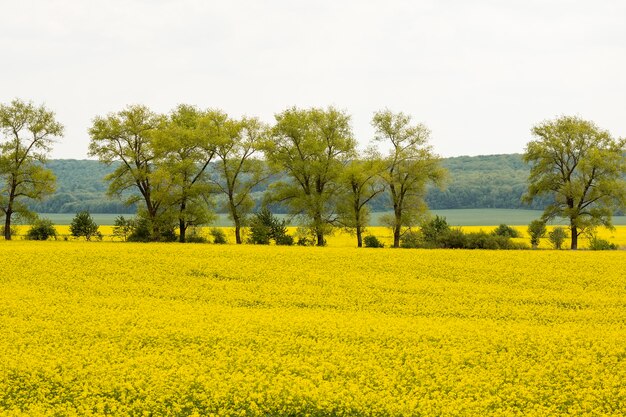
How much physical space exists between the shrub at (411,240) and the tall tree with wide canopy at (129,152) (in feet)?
73.9

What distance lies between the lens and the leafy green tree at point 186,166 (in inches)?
2327

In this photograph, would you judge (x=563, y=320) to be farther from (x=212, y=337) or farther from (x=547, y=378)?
(x=212, y=337)

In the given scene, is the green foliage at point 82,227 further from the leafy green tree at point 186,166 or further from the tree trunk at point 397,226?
the tree trunk at point 397,226

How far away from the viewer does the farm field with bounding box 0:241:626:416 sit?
56.1ft

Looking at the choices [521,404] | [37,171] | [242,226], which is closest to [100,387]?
[521,404]

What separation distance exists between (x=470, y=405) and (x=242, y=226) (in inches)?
1834

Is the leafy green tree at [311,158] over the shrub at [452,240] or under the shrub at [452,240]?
over

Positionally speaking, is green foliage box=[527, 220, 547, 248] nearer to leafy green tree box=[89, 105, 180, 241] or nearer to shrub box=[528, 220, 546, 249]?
shrub box=[528, 220, 546, 249]

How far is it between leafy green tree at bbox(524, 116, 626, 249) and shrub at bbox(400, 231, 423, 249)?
11.0 m

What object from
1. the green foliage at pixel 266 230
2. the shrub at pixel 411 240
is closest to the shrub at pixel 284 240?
the green foliage at pixel 266 230

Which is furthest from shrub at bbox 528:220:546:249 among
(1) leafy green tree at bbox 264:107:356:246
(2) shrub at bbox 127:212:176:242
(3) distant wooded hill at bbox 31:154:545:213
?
(3) distant wooded hill at bbox 31:154:545:213

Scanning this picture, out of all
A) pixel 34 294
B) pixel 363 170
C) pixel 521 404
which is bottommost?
pixel 521 404

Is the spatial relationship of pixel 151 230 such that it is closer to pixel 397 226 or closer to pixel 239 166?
pixel 239 166

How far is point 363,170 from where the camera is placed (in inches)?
2356
